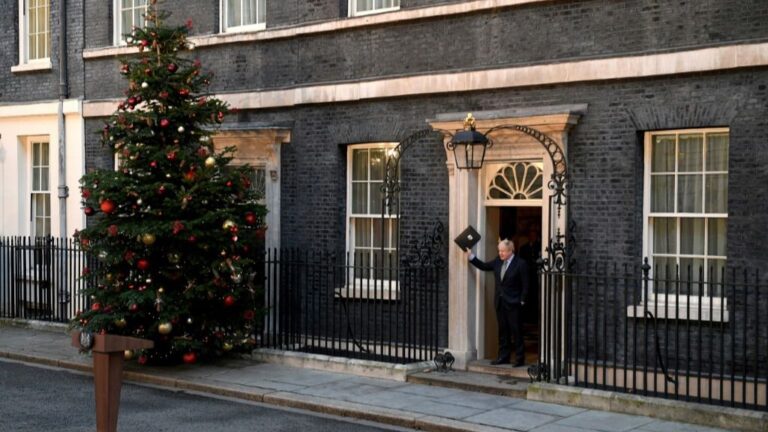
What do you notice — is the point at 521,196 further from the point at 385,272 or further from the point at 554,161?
the point at 385,272

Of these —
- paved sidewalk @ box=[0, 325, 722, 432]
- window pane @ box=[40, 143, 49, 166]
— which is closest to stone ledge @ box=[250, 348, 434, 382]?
paved sidewalk @ box=[0, 325, 722, 432]

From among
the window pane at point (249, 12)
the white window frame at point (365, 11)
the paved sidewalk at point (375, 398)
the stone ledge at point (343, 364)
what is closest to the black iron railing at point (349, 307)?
the stone ledge at point (343, 364)

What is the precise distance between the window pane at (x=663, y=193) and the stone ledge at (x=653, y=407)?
2408mm

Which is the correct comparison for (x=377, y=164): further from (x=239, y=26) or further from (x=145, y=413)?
(x=145, y=413)

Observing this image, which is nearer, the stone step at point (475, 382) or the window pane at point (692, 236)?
the window pane at point (692, 236)

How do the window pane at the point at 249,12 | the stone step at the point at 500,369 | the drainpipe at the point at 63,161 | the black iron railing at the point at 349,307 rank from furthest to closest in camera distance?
1. the drainpipe at the point at 63,161
2. the window pane at the point at 249,12
3. the black iron railing at the point at 349,307
4. the stone step at the point at 500,369

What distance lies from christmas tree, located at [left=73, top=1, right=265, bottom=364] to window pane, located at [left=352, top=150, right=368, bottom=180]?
5.50ft

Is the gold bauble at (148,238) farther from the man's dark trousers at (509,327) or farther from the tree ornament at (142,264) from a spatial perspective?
the man's dark trousers at (509,327)

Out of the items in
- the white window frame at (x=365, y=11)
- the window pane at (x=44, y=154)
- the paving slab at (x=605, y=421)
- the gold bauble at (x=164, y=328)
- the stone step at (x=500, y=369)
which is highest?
the white window frame at (x=365, y=11)

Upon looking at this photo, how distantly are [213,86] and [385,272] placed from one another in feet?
14.9

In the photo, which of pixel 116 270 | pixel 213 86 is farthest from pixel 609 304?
pixel 213 86

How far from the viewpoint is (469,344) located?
541 inches

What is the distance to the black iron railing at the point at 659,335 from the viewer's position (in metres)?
10.9

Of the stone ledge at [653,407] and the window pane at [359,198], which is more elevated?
the window pane at [359,198]
